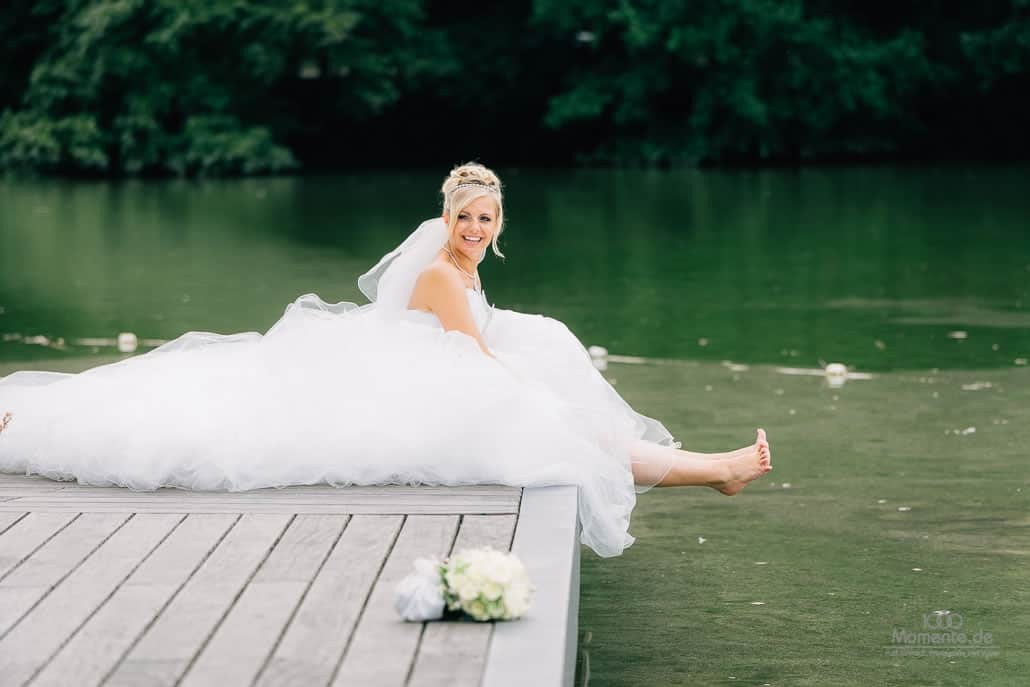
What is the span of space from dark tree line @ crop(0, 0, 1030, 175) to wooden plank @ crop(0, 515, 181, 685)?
24.6 meters

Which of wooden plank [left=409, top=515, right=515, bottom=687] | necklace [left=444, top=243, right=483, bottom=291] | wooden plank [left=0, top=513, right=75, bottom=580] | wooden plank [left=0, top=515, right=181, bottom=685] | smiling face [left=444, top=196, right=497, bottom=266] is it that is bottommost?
wooden plank [left=0, top=513, right=75, bottom=580]

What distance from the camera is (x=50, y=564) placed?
3596 mm

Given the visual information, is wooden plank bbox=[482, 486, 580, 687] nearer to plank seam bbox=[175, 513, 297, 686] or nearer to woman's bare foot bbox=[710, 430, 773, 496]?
plank seam bbox=[175, 513, 297, 686]

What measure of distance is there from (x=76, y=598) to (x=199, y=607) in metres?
0.28

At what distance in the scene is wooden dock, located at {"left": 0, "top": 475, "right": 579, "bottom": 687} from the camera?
293 centimetres

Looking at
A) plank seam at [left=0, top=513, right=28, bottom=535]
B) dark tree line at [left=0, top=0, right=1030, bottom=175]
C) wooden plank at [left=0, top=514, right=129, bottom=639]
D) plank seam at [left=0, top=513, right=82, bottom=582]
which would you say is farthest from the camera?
dark tree line at [left=0, top=0, right=1030, bottom=175]

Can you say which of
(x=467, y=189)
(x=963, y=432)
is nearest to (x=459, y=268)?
(x=467, y=189)

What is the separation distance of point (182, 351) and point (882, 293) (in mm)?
7436

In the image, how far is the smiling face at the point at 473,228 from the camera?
16.3 feet

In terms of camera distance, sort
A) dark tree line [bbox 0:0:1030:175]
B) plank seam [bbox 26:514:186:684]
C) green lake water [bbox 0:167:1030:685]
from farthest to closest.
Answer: dark tree line [bbox 0:0:1030:175] < green lake water [bbox 0:167:1030:685] < plank seam [bbox 26:514:186:684]

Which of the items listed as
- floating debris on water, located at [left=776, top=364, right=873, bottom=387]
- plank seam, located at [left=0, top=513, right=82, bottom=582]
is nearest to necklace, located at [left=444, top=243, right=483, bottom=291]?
plank seam, located at [left=0, top=513, right=82, bottom=582]

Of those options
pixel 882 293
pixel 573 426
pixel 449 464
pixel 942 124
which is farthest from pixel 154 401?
pixel 942 124

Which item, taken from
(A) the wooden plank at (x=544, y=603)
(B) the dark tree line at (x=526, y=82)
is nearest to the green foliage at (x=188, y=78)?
(B) the dark tree line at (x=526, y=82)

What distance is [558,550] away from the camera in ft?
11.8
